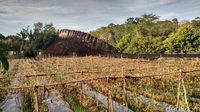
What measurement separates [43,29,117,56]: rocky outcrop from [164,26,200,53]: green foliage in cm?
949

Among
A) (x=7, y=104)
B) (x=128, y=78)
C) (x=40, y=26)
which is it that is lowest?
(x=7, y=104)

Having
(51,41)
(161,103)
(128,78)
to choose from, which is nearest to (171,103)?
(161,103)

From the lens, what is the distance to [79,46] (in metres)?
45.5

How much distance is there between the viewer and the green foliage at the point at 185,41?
37094 millimetres

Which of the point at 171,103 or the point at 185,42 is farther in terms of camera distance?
the point at 185,42

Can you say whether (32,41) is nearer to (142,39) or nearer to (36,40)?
(36,40)

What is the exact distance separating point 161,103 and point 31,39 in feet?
153

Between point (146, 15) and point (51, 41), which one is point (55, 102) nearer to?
point (51, 41)

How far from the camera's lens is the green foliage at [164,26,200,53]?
37.1m

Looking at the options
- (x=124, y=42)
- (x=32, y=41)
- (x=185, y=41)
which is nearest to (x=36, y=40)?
(x=32, y=41)

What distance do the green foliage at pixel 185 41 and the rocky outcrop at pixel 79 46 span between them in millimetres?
9494

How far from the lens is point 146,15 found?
8125 cm

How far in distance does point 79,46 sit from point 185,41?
14.6 m

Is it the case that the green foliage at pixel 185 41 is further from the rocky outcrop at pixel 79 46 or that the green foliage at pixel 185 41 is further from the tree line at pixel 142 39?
the rocky outcrop at pixel 79 46
